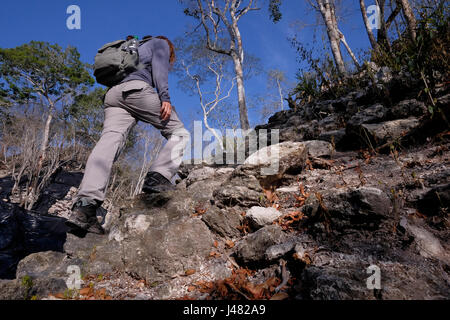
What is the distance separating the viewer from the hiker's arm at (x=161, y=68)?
2.00 m

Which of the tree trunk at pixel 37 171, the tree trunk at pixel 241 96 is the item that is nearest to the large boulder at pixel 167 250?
the tree trunk at pixel 241 96

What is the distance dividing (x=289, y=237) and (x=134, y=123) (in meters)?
1.60

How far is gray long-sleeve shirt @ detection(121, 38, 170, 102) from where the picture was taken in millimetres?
1995

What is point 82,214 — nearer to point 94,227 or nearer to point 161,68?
point 94,227

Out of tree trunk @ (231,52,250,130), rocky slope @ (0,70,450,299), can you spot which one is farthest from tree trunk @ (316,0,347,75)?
rocky slope @ (0,70,450,299)

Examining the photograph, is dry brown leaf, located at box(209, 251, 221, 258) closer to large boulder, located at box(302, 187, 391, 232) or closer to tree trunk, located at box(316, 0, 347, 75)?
large boulder, located at box(302, 187, 391, 232)

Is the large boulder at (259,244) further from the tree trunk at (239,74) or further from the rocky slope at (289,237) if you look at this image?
the tree trunk at (239,74)

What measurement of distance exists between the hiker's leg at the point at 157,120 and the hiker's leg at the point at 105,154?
115mm

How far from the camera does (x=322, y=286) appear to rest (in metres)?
0.88

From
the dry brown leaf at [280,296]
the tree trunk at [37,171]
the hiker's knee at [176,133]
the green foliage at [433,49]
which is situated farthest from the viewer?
the tree trunk at [37,171]

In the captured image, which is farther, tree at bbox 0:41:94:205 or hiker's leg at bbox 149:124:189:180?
tree at bbox 0:41:94:205

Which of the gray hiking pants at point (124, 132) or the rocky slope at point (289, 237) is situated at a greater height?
the gray hiking pants at point (124, 132)

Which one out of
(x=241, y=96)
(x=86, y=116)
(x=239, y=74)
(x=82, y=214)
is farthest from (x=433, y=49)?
(x=86, y=116)
